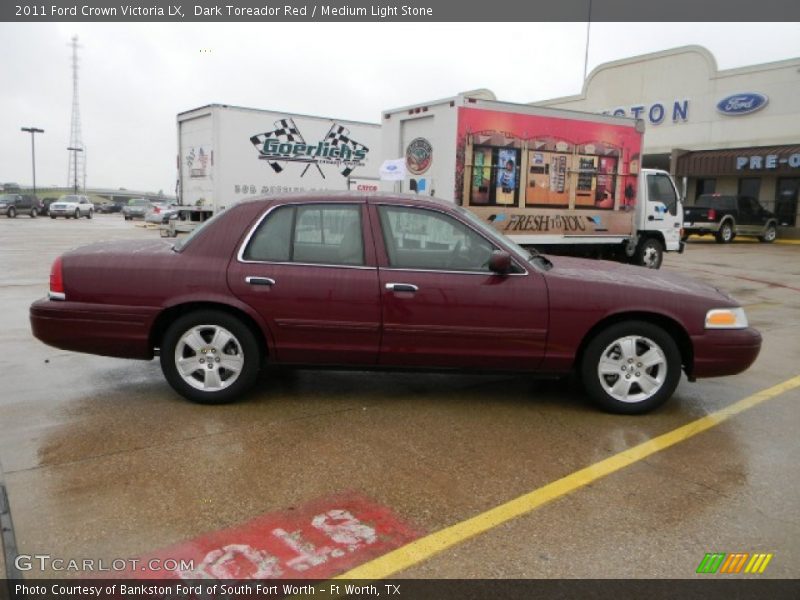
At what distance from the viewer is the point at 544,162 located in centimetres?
1090

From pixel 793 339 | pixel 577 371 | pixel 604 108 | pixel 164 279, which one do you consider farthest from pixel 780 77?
pixel 164 279

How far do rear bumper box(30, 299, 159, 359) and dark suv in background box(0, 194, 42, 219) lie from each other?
131ft

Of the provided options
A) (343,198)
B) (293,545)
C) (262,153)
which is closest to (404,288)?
(343,198)

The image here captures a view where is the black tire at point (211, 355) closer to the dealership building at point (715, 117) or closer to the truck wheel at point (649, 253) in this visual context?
the truck wheel at point (649, 253)

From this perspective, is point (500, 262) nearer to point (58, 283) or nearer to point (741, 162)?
point (58, 283)

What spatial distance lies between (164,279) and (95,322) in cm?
59

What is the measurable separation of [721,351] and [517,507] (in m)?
2.23

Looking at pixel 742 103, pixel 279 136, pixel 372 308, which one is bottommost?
pixel 372 308

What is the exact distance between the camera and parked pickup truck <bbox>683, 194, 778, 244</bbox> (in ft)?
79.9

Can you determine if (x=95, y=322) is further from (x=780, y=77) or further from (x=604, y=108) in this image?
Answer: (x=604, y=108)

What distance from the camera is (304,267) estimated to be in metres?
4.53

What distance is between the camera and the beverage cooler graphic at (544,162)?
404 inches

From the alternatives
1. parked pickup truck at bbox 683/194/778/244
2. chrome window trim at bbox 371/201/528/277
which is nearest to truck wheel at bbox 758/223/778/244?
parked pickup truck at bbox 683/194/778/244
